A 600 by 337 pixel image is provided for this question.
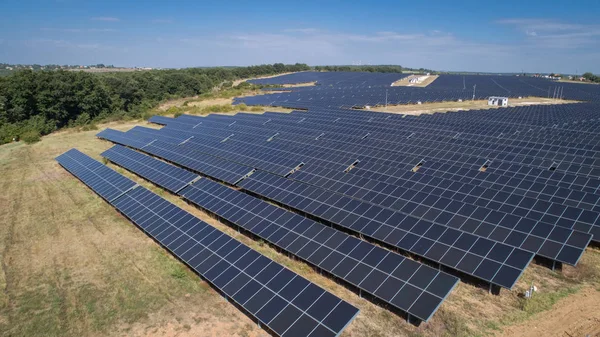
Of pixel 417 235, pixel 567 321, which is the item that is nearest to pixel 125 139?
pixel 417 235

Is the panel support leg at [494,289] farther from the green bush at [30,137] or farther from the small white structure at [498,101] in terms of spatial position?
the small white structure at [498,101]

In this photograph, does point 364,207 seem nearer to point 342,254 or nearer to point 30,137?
point 342,254

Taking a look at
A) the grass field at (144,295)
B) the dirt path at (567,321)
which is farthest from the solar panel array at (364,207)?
the dirt path at (567,321)

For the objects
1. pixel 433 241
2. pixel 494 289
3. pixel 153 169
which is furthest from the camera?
pixel 153 169

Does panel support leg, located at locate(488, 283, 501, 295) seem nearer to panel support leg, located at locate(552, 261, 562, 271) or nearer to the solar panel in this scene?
the solar panel

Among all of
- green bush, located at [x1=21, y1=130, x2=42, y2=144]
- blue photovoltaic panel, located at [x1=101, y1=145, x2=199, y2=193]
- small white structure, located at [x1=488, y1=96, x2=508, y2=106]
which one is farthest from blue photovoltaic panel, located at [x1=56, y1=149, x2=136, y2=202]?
small white structure, located at [x1=488, y1=96, x2=508, y2=106]

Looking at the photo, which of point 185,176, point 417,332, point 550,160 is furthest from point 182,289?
point 550,160
